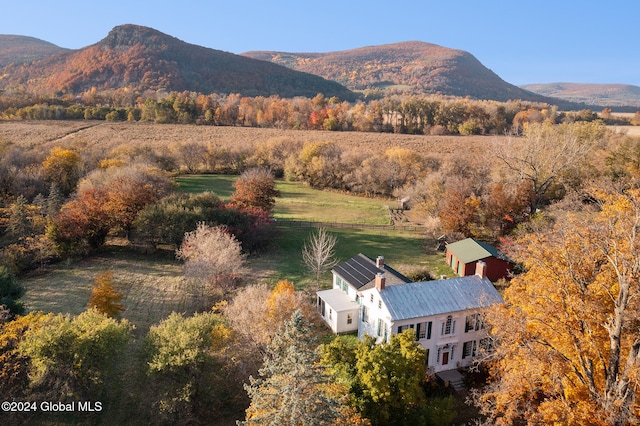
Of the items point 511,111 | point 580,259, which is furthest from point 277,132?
point 580,259

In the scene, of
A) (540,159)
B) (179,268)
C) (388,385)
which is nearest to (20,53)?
(179,268)

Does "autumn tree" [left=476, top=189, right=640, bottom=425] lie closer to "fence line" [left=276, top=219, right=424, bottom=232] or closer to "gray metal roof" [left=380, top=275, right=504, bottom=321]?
"gray metal roof" [left=380, top=275, right=504, bottom=321]

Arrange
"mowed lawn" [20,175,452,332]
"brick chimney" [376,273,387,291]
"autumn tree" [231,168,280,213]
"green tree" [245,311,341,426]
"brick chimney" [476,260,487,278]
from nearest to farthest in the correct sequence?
"green tree" [245,311,341,426]
"brick chimney" [376,273,387,291]
"brick chimney" [476,260,487,278]
"mowed lawn" [20,175,452,332]
"autumn tree" [231,168,280,213]

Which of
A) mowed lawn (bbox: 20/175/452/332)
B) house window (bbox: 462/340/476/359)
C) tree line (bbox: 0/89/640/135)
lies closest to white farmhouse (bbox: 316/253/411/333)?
mowed lawn (bbox: 20/175/452/332)

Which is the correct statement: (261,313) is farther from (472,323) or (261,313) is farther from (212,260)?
→ (472,323)

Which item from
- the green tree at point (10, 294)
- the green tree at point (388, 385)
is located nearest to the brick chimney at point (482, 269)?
the green tree at point (388, 385)

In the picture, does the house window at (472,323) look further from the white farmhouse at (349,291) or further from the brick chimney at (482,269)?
the white farmhouse at (349,291)
